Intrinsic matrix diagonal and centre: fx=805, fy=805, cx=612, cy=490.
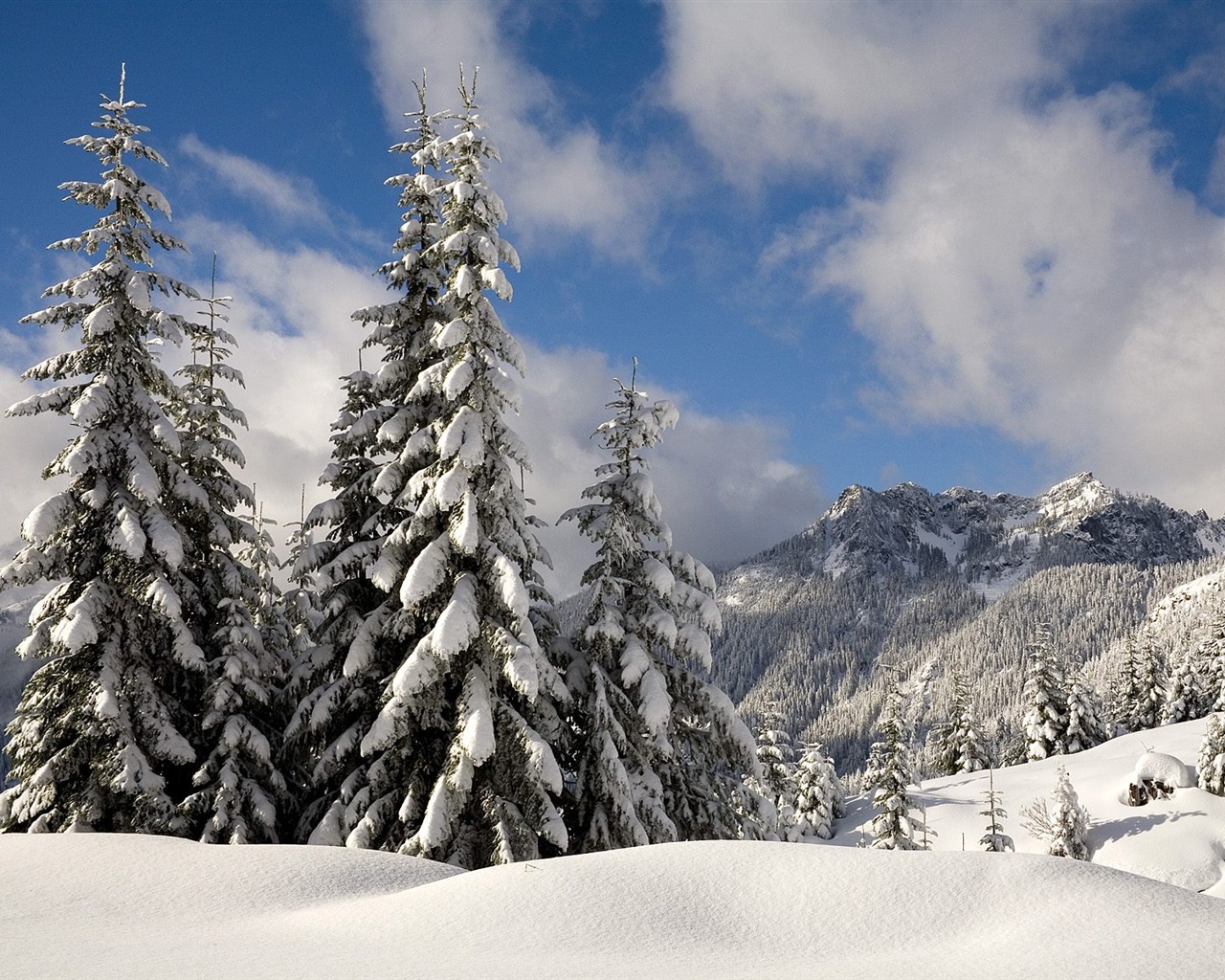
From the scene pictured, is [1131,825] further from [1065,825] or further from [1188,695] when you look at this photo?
[1188,695]

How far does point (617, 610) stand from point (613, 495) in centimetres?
232

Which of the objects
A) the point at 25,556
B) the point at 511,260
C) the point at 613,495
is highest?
the point at 511,260

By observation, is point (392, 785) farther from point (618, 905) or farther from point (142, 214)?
point (142, 214)

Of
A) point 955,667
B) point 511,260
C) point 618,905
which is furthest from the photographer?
point 955,667

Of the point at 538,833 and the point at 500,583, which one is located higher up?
the point at 500,583

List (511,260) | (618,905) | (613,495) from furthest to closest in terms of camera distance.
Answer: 1. (613,495)
2. (511,260)
3. (618,905)

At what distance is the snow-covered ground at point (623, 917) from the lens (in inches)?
208

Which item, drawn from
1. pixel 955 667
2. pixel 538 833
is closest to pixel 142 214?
pixel 538 833

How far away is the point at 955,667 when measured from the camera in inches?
2034

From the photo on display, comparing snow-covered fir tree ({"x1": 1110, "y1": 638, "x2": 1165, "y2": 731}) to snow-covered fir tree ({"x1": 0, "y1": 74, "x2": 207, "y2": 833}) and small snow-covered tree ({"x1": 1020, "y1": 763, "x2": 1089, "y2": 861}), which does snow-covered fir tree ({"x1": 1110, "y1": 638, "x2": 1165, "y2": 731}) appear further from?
snow-covered fir tree ({"x1": 0, "y1": 74, "x2": 207, "y2": 833})

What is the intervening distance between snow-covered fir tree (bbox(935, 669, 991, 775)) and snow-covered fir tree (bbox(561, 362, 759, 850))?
43.7 m

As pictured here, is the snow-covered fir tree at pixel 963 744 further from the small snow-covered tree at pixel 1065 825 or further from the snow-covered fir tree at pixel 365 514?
the snow-covered fir tree at pixel 365 514

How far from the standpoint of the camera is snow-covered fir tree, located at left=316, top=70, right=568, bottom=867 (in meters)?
13.0

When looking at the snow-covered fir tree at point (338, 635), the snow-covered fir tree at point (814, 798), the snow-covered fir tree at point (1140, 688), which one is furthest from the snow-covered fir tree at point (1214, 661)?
the snow-covered fir tree at point (338, 635)
